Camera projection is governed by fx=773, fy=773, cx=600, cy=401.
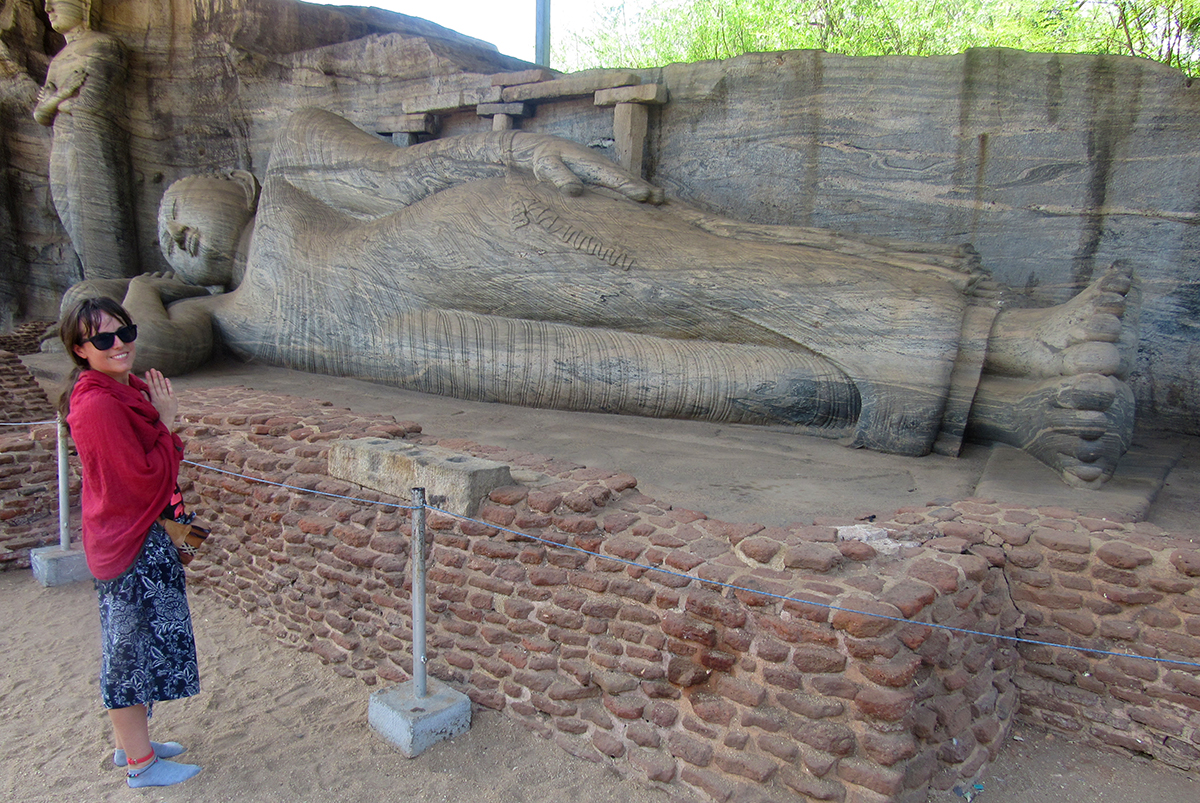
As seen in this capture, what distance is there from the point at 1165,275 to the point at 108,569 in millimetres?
5218

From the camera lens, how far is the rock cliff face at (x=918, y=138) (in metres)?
4.36

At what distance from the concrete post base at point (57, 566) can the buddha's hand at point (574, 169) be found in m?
3.44

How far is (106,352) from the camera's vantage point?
2270mm

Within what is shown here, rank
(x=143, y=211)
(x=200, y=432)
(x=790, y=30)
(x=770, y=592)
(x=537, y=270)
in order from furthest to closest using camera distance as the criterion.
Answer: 1. (x=790, y=30)
2. (x=143, y=211)
3. (x=537, y=270)
4. (x=200, y=432)
5. (x=770, y=592)

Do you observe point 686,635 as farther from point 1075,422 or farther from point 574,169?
→ point 574,169

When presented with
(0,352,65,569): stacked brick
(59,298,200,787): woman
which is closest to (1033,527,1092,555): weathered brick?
(59,298,200,787): woman

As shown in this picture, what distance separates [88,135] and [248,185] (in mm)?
2311

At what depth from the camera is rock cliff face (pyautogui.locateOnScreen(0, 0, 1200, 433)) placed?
436cm

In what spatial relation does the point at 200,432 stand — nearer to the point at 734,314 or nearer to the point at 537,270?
the point at 537,270

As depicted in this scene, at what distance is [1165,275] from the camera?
4355mm

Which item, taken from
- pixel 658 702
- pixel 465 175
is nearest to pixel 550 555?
pixel 658 702

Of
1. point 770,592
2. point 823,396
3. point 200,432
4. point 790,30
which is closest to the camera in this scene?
point 770,592

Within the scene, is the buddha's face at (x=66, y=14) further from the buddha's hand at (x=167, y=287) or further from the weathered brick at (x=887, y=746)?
the weathered brick at (x=887, y=746)

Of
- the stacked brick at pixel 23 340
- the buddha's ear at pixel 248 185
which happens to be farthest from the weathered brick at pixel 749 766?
the stacked brick at pixel 23 340
